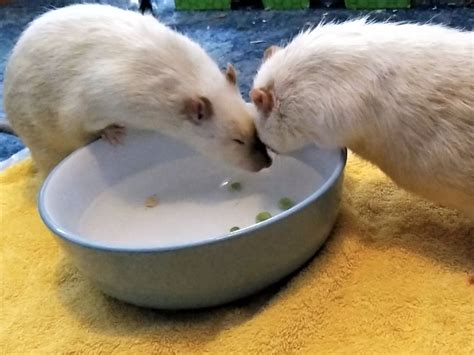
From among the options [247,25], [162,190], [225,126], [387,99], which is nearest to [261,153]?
[225,126]

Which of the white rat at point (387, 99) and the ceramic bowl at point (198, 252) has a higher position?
the white rat at point (387, 99)

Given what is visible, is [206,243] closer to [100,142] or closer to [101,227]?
[101,227]

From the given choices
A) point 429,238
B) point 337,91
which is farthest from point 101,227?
point 429,238

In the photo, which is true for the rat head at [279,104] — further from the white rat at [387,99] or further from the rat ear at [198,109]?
the rat ear at [198,109]

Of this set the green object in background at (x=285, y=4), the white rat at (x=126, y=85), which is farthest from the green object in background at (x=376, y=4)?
the white rat at (x=126, y=85)

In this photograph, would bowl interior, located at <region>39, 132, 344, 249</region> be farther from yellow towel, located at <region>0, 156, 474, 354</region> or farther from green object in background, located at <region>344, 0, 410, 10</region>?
green object in background, located at <region>344, 0, 410, 10</region>

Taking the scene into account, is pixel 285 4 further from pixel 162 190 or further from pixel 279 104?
pixel 279 104

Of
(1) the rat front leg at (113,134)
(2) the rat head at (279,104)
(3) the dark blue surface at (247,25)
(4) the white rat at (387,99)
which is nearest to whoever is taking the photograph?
(4) the white rat at (387,99)
